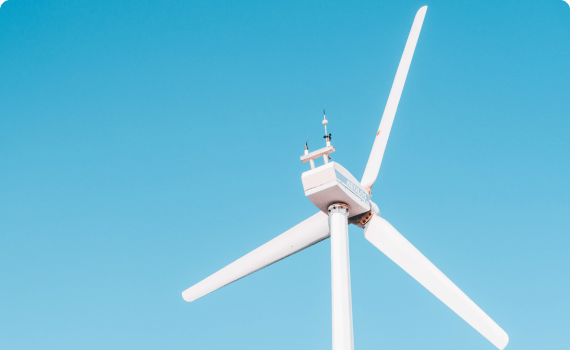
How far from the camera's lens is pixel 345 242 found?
17.1 metres

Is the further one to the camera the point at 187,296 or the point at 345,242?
the point at 187,296

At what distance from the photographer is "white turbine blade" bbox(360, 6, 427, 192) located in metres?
20.1

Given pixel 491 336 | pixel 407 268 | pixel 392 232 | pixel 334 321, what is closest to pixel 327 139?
pixel 392 232

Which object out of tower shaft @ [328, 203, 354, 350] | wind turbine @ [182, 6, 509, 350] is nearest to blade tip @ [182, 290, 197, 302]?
wind turbine @ [182, 6, 509, 350]

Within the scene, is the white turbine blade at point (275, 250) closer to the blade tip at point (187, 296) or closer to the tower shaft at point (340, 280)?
the blade tip at point (187, 296)

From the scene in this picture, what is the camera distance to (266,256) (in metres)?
20.3

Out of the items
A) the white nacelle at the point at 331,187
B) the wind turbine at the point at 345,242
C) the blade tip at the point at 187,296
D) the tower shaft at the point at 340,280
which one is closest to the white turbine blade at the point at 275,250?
the wind turbine at the point at 345,242

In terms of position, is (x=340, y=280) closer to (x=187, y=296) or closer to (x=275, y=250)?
(x=275, y=250)

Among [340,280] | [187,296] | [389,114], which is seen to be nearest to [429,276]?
[340,280]

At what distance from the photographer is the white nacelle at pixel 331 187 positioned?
1714 cm

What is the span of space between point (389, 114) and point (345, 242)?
6.24 m

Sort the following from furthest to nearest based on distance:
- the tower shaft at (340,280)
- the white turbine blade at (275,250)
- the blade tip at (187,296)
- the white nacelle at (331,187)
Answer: the blade tip at (187,296) < the white turbine blade at (275,250) < the white nacelle at (331,187) < the tower shaft at (340,280)

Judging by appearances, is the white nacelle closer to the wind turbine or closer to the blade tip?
the wind turbine

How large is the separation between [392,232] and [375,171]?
252cm
